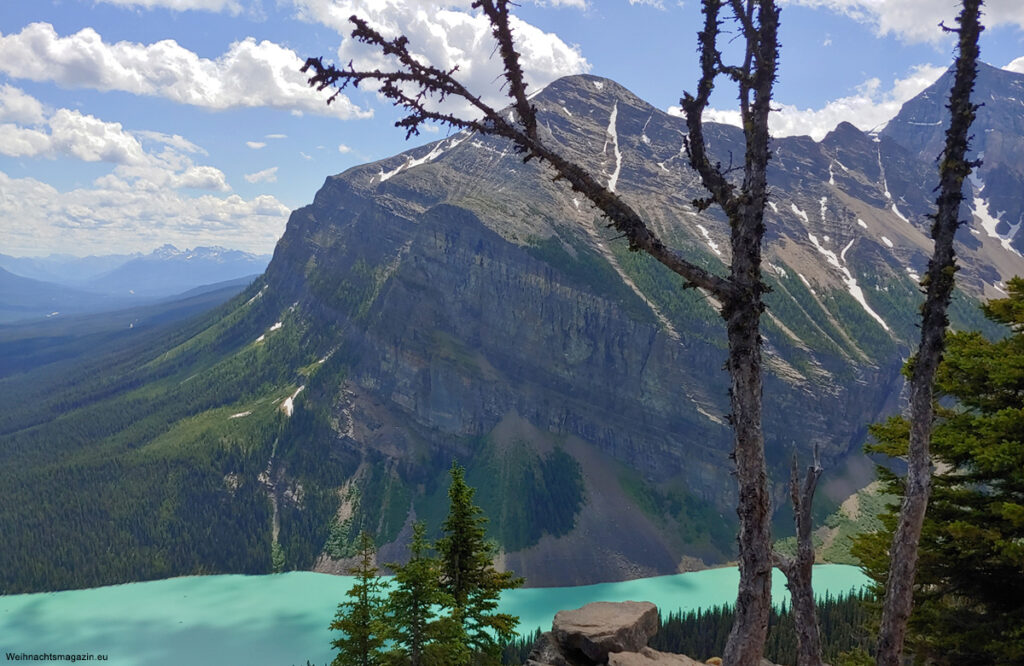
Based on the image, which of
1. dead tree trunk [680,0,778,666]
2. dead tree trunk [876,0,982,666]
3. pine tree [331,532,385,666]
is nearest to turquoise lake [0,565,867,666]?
pine tree [331,532,385,666]

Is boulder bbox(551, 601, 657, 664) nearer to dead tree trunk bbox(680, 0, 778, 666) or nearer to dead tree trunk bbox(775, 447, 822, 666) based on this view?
dead tree trunk bbox(775, 447, 822, 666)

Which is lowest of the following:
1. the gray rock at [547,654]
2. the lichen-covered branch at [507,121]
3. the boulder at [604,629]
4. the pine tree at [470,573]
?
the gray rock at [547,654]

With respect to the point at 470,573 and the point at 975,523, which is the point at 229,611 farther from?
the point at 975,523

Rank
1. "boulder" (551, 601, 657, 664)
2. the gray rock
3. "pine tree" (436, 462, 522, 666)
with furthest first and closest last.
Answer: "pine tree" (436, 462, 522, 666), "boulder" (551, 601, 657, 664), the gray rock

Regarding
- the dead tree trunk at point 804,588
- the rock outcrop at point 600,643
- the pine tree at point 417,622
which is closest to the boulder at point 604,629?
the rock outcrop at point 600,643

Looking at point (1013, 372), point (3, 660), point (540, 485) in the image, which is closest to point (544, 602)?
point (540, 485)

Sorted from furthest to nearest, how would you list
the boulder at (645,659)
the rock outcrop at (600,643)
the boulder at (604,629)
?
the boulder at (604,629) < the rock outcrop at (600,643) < the boulder at (645,659)

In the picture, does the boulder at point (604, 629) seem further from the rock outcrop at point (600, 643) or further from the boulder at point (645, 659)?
the boulder at point (645, 659)
